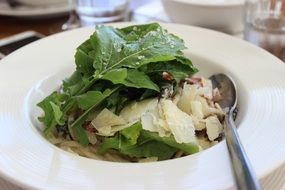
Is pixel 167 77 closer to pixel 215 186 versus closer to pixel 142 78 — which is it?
pixel 142 78

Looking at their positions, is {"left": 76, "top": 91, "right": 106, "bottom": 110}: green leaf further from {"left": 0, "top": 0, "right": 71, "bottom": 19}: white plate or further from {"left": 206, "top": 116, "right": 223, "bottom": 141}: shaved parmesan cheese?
{"left": 0, "top": 0, "right": 71, "bottom": 19}: white plate

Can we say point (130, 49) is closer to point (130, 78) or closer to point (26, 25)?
point (130, 78)

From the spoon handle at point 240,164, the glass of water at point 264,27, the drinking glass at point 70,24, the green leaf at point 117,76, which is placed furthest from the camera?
the drinking glass at point 70,24

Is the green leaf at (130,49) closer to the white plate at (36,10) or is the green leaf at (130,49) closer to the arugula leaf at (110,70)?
the arugula leaf at (110,70)

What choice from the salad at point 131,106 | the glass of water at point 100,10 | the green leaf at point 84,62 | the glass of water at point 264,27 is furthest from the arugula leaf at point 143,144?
the glass of water at point 100,10

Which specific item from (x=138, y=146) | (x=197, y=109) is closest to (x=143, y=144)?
(x=138, y=146)

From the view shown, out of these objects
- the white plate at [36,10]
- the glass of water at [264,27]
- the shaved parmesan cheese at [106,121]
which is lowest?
the glass of water at [264,27]
